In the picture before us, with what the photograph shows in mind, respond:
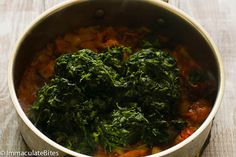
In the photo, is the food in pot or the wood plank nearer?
the food in pot

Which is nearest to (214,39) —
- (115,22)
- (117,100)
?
(115,22)

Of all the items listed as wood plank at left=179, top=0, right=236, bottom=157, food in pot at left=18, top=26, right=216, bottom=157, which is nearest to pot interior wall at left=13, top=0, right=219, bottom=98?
food in pot at left=18, top=26, right=216, bottom=157

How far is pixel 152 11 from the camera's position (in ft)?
6.09

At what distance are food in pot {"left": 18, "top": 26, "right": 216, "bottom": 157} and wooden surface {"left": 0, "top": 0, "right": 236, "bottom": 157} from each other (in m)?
0.12

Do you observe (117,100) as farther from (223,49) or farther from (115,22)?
(223,49)

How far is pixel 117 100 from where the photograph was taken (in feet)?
5.27

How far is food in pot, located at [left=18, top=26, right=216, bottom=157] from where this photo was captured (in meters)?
1.54

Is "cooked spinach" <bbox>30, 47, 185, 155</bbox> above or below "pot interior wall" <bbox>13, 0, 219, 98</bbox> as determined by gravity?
below

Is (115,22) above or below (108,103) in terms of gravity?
above

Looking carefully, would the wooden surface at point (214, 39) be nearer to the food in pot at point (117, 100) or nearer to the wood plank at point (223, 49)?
the wood plank at point (223, 49)

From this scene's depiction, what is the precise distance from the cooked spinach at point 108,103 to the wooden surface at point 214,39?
17 centimetres

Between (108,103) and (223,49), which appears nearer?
(108,103)

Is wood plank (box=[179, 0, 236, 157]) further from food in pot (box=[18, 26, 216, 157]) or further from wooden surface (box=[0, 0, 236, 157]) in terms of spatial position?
food in pot (box=[18, 26, 216, 157])

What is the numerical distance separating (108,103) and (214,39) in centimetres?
65
